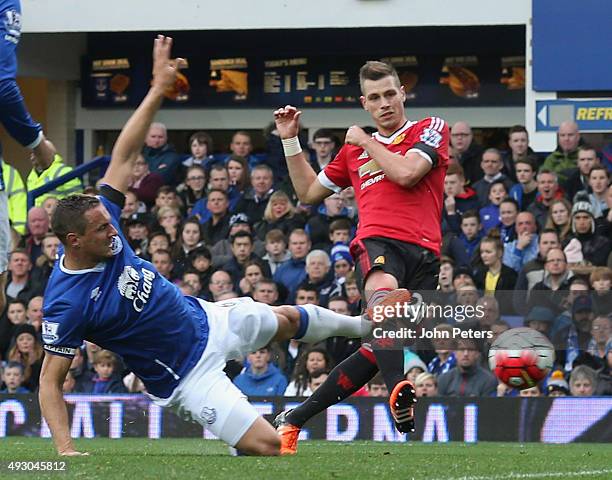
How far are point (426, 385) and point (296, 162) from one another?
3.83 metres

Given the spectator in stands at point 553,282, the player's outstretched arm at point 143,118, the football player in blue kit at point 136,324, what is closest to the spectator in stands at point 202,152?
the spectator in stands at point 553,282

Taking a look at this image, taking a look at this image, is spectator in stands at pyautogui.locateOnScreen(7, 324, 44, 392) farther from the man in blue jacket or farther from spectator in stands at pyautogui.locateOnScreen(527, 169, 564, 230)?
spectator in stands at pyautogui.locateOnScreen(527, 169, 564, 230)

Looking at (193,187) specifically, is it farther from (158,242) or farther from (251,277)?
(251,277)

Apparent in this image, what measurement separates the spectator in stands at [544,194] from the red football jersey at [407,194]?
5.22 metres

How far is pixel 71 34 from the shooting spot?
1988 cm

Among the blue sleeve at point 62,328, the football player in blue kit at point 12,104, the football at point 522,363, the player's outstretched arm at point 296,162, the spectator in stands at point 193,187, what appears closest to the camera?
the blue sleeve at point 62,328

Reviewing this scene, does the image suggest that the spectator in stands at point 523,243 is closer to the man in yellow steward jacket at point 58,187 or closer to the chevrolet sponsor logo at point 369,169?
the chevrolet sponsor logo at point 369,169

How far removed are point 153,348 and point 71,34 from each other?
40.6ft

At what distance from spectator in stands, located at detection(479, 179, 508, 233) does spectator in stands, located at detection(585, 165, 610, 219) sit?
0.88 m

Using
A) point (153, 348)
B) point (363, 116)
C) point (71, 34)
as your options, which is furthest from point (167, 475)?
point (71, 34)

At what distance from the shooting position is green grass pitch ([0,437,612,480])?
7215 millimetres

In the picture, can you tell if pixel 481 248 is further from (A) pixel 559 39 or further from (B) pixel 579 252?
(A) pixel 559 39

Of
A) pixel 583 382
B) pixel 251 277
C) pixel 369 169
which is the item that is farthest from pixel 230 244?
pixel 369 169

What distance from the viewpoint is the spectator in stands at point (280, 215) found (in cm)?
1510
